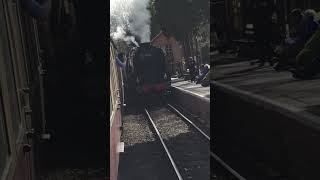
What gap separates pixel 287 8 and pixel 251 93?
56 centimetres

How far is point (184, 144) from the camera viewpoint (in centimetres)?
185

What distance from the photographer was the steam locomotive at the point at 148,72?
72.5 inches

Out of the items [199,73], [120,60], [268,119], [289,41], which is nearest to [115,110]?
[120,60]

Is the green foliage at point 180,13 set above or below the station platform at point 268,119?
above

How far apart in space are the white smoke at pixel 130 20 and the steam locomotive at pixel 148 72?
0.07 m

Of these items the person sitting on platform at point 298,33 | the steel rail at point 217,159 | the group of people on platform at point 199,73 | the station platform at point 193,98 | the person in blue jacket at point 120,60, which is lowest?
the steel rail at point 217,159

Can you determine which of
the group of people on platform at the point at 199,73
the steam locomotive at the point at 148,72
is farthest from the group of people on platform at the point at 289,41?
the steam locomotive at the point at 148,72

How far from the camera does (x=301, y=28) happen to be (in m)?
2.20

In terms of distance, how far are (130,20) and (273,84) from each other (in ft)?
3.46

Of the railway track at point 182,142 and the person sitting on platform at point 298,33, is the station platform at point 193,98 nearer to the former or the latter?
the railway track at point 182,142

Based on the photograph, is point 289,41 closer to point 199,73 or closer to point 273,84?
point 273,84

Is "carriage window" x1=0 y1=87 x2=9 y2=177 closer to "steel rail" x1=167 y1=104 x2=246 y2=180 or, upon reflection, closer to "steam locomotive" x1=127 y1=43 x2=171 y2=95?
"steam locomotive" x1=127 y1=43 x2=171 y2=95

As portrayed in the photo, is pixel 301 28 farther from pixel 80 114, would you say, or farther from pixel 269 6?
pixel 80 114

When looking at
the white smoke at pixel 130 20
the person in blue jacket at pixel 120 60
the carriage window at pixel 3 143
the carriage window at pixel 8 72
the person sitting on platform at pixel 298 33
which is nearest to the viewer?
the carriage window at pixel 3 143
